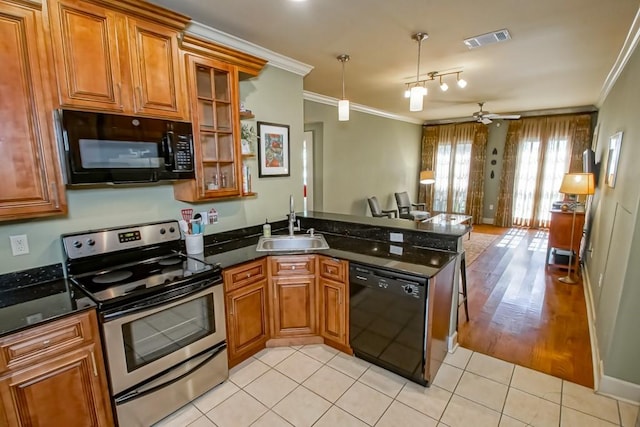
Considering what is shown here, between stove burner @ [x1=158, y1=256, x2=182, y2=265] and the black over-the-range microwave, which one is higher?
the black over-the-range microwave

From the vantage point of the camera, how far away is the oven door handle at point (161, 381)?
178 centimetres

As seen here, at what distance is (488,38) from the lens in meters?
2.78

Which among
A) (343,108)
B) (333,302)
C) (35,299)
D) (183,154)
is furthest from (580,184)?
(35,299)

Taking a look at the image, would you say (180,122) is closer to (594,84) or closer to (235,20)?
(235,20)

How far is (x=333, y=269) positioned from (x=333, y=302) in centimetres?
29

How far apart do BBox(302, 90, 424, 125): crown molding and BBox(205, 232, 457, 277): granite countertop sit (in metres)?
2.36

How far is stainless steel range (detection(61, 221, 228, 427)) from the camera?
1740mm

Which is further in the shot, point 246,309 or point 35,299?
point 246,309

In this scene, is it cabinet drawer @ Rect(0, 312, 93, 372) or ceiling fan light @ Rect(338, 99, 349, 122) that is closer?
cabinet drawer @ Rect(0, 312, 93, 372)

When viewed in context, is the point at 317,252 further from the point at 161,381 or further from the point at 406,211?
the point at 406,211

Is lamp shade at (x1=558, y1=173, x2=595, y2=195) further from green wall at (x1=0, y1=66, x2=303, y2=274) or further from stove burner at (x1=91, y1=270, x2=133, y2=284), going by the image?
stove burner at (x1=91, y1=270, x2=133, y2=284)

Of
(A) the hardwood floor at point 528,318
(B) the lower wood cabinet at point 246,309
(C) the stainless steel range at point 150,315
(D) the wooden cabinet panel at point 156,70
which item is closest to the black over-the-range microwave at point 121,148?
(D) the wooden cabinet panel at point 156,70

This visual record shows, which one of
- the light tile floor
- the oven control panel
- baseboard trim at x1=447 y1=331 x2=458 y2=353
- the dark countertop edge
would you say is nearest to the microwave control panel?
the oven control panel

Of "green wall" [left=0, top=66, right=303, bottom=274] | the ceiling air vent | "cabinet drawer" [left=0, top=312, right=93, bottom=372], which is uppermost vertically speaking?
the ceiling air vent
